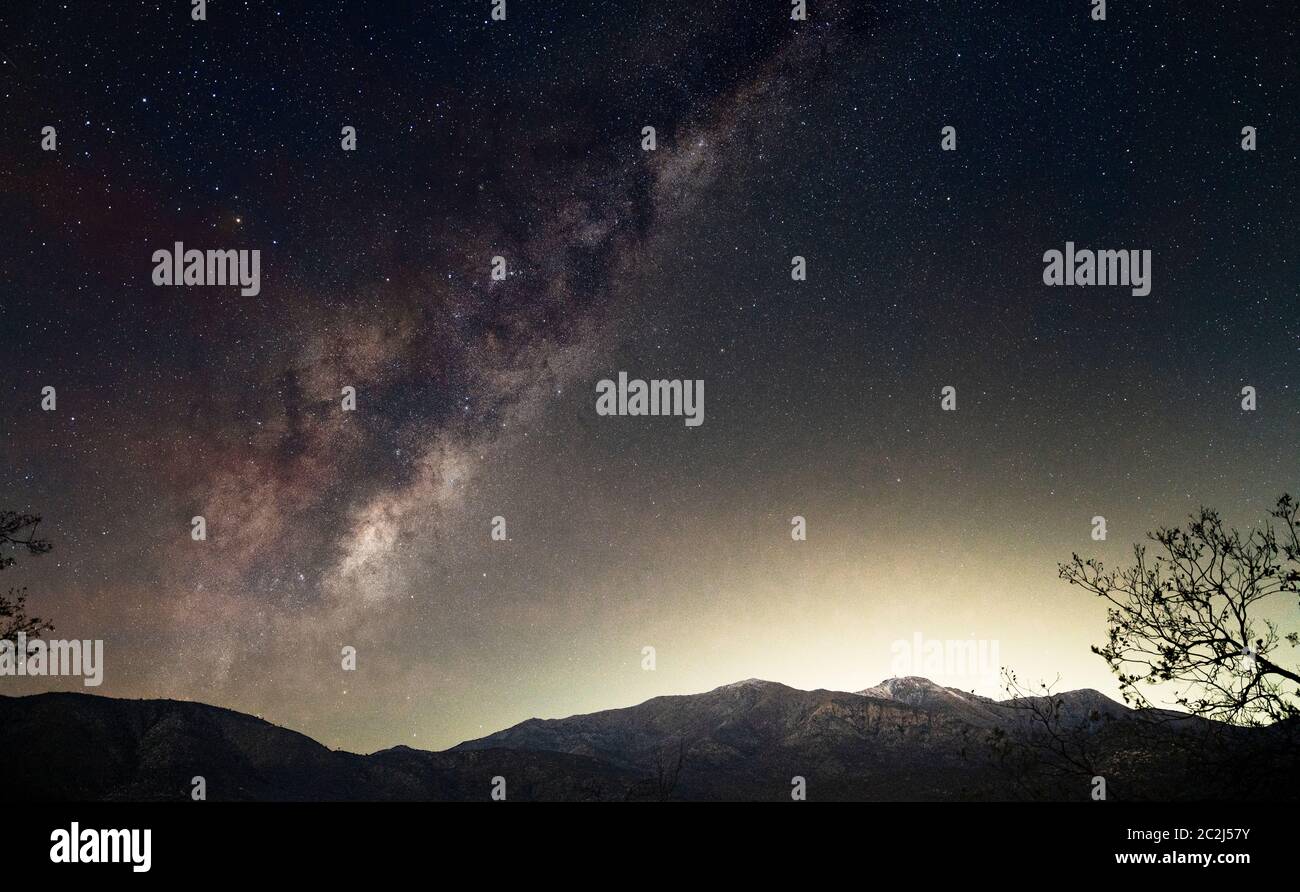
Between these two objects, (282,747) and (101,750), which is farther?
(282,747)

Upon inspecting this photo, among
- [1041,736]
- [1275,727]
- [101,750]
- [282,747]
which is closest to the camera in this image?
[1275,727]

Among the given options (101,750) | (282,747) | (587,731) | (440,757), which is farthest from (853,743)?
(101,750)

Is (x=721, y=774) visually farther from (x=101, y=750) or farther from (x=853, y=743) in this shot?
(x=101, y=750)

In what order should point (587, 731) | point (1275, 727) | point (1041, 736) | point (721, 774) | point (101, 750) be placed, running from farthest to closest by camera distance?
point (587, 731)
point (721, 774)
point (101, 750)
point (1041, 736)
point (1275, 727)

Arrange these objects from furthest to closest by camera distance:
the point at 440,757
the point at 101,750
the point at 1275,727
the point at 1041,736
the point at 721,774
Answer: the point at 721,774 → the point at 440,757 → the point at 101,750 → the point at 1041,736 → the point at 1275,727
